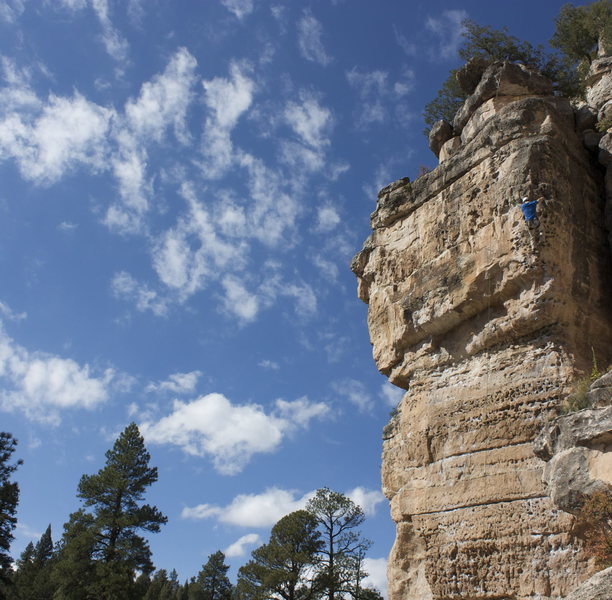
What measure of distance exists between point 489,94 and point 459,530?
38.2ft

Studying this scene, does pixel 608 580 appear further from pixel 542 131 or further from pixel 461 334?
pixel 542 131

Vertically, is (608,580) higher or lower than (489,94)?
lower

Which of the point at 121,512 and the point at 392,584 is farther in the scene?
the point at 121,512

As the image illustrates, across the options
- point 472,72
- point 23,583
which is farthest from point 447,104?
point 23,583

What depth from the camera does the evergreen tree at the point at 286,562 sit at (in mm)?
33531

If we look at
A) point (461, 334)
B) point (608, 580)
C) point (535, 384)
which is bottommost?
point (608, 580)

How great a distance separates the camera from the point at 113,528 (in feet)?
94.3

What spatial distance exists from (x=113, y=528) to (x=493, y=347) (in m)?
23.0

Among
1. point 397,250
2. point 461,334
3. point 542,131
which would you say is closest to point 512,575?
point 461,334

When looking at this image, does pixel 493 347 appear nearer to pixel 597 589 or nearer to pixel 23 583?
pixel 597 589

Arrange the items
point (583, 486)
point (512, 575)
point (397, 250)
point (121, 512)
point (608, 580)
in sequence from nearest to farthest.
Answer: point (608, 580) < point (583, 486) < point (512, 575) < point (397, 250) < point (121, 512)

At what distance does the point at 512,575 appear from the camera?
11.0 meters

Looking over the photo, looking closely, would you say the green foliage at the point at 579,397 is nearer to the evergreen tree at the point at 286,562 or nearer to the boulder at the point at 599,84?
the boulder at the point at 599,84

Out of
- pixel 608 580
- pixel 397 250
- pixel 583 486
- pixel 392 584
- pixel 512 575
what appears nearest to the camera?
pixel 608 580
